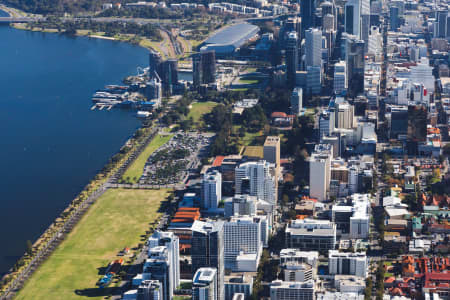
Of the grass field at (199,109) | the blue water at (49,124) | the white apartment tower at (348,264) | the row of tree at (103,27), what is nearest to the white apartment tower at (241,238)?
the white apartment tower at (348,264)

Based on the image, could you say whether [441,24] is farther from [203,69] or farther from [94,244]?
[94,244]

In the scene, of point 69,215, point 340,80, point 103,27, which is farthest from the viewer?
point 103,27

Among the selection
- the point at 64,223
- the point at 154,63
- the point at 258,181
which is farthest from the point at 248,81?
the point at 64,223

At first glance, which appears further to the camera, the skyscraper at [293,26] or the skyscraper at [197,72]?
the skyscraper at [293,26]

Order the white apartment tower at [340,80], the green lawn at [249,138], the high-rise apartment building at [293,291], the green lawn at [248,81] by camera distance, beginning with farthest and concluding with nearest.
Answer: the green lawn at [248,81] → the white apartment tower at [340,80] → the green lawn at [249,138] → the high-rise apartment building at [293,291]

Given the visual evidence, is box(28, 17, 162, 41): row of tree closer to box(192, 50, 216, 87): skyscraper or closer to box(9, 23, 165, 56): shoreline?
box(9, 23, 165, 56): shoreline

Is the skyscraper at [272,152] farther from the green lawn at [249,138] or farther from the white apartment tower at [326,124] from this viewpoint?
the green lawn at [249,138]

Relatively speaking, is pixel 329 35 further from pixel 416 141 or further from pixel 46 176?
pixel 46 176
